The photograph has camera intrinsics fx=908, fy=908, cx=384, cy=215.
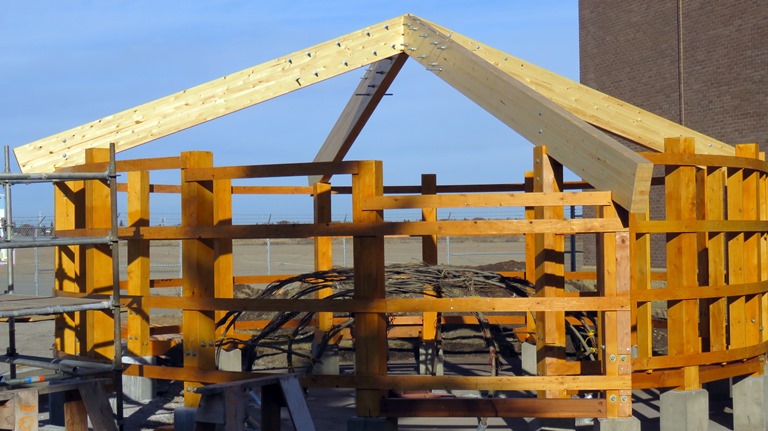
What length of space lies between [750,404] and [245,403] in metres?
5.05

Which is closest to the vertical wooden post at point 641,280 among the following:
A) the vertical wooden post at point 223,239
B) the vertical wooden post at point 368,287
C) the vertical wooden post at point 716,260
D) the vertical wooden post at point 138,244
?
the vertical wooden post at point 716,260

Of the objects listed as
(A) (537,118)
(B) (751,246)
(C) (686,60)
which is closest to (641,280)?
(B) (751,246)

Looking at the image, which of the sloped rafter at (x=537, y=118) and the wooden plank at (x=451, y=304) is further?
the wooden plank at (x=451, y=304)

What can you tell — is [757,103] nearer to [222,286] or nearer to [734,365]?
[734,365]

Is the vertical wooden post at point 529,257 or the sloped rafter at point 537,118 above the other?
the sloped rafter at point 537,118

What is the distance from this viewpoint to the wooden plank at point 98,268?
322 inches

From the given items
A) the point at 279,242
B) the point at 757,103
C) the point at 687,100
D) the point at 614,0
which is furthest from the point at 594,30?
the point at 279,242

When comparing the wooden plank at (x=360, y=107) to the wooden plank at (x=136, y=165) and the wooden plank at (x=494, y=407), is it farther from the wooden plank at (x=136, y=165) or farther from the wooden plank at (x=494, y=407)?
the wooden plank at (x=494, y=407)

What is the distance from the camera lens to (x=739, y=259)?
8578mm

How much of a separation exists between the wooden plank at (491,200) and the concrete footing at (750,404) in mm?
3048

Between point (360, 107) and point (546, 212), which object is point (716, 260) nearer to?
point (546, 212)

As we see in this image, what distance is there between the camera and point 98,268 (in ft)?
27.5

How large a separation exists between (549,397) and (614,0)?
60.5 feet

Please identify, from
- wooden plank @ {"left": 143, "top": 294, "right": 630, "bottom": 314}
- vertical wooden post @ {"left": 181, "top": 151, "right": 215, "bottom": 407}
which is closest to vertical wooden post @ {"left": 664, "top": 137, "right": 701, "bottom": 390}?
wooden plank @ {"left": 143, "top": 294, "right": 630, "bottom": 314}
